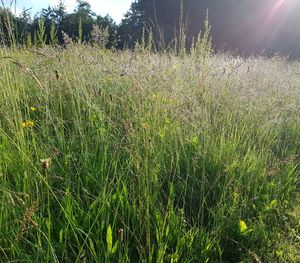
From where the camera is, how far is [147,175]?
62.2 inches

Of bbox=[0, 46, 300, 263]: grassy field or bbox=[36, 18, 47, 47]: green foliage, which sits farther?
bbox=[36, 18, 47, 47]: green foliage

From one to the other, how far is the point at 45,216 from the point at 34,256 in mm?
250

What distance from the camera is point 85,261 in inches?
50.8

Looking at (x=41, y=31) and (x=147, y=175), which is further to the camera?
(x=41, y=31)

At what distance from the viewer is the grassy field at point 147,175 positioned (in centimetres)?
142

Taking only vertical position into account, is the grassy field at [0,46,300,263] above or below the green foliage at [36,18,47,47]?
below

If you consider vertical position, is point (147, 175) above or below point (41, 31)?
below

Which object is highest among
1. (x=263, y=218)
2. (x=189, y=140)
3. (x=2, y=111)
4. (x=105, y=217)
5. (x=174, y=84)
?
(x=174, y=84)

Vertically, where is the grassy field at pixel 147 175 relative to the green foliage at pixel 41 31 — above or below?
below

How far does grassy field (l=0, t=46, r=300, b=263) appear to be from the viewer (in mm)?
1418

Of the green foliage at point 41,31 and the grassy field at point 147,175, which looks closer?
the grassy field at point 147,175

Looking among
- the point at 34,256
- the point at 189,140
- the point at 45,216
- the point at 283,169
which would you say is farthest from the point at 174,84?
the point at 34,256

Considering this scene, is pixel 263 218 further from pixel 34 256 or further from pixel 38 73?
pixel 38 73

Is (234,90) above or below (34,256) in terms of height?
above
